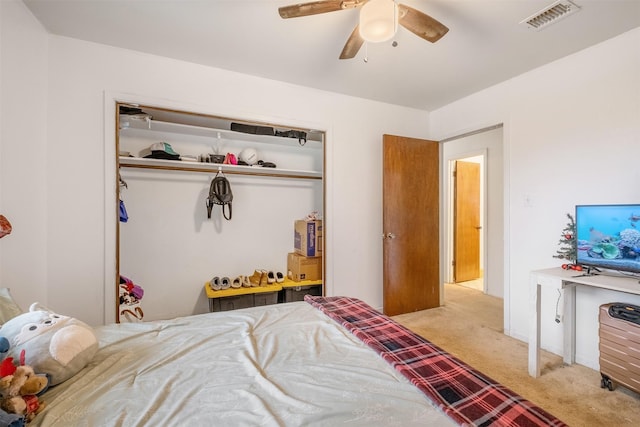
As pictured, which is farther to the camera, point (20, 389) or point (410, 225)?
point (410, 225)

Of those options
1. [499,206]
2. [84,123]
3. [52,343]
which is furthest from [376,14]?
[499,206]

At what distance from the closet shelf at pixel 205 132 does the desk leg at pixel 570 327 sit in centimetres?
278

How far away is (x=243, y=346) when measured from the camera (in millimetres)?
1269

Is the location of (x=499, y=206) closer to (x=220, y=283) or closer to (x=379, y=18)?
(x=379, y=18)

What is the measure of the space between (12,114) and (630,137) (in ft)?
13.6

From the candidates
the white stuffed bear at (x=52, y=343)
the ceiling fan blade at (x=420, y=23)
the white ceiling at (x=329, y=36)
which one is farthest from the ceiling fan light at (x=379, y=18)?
the white stuffed bear at (x=52, y=343)

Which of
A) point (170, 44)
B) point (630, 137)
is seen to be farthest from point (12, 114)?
point (630, 137)

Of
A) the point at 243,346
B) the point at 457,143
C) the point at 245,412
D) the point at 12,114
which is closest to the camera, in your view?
the point at 245,412

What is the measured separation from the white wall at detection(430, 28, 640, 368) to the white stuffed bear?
3.22 m

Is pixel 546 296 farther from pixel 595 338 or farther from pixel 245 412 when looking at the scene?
pixel 245 412

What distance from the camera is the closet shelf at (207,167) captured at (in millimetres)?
2783

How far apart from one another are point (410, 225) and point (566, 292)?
1.50m

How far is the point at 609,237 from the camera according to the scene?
6.55ft

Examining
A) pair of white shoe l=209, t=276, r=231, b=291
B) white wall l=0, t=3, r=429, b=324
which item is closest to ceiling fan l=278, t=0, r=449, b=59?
white wall l=0, t=3, r=429, b=324
